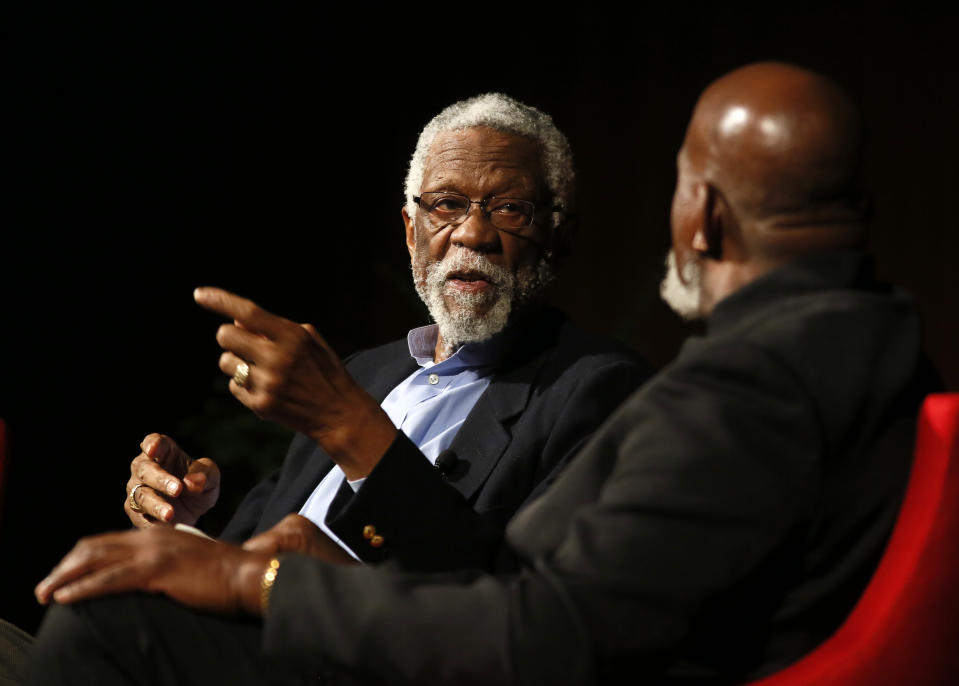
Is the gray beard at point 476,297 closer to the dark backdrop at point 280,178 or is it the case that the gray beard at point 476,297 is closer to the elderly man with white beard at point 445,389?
the elderly man with white beard at point 445,389

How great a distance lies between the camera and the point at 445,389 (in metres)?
2.10

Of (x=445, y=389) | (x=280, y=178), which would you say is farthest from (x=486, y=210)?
(x=280, y=178)

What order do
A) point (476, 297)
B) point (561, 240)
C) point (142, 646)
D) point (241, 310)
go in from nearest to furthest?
point (142, 646), point (241, 310), point (476, 297), point (561, 240)

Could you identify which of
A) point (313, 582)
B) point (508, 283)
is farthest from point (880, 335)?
point (508, 283)

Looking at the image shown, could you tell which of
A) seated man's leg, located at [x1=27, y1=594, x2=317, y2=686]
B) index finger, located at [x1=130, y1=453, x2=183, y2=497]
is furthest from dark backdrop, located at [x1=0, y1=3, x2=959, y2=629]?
seated man's leg, located at [x1=27, y1=594, x2=317, y2=686]

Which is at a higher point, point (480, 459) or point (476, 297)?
point (476, 297)

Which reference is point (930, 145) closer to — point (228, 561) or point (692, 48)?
point (692, 48)

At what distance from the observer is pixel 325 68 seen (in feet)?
13.5

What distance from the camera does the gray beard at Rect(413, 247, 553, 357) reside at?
2.08 m

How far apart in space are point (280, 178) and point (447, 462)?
8.33 ft

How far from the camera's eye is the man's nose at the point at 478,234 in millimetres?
2133

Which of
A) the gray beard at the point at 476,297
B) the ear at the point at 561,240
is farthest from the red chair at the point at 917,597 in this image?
the ear at the point at 561,240

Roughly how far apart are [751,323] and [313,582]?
0.50m

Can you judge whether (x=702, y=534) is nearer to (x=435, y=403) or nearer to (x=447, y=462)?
(x=447, y=462)
